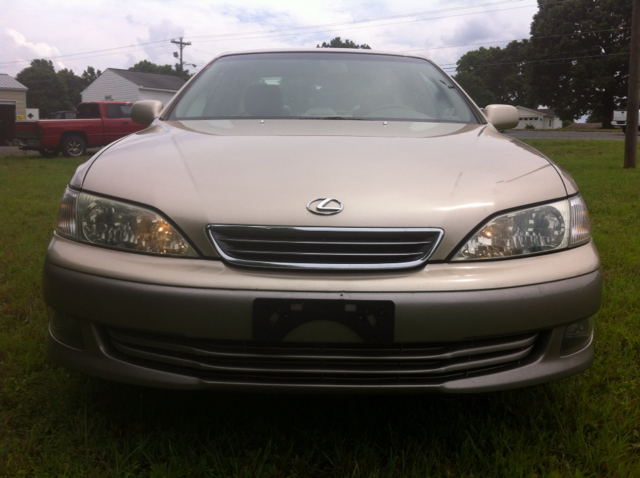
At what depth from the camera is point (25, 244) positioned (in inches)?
187

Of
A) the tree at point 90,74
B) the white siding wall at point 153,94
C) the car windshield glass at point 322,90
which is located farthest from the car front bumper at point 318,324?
the tree at point 90,74

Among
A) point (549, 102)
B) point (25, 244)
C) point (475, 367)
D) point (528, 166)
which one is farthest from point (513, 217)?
point (549, 102)

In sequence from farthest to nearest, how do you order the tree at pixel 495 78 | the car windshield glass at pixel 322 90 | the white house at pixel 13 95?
the tree at pixel 495 78 → the white house at pixel 13 95 → the car windshield glass at pixel 322 90

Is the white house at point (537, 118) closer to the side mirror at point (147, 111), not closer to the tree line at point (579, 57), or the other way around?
the tree line at point (579, 57)

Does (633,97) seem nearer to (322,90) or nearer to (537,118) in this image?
(322,90)

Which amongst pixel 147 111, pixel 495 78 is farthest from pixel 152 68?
pixel 147 111

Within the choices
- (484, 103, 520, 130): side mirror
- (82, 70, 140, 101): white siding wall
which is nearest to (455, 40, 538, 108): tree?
(82, 70, 140, 101): white siding wall

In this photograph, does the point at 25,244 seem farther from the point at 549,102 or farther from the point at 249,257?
the point at 549,102

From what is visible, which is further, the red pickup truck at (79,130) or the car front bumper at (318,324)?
the red pickup truck at (79,130)

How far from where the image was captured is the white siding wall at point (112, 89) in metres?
41.1

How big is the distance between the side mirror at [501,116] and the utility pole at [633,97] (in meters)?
8.76

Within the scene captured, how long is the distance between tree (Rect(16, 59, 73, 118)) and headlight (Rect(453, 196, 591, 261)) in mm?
77225

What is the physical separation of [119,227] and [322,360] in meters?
0.73

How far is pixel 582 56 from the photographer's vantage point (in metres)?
48.7
